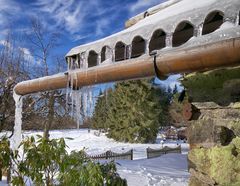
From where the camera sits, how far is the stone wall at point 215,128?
2748mm

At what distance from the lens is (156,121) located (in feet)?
81.3

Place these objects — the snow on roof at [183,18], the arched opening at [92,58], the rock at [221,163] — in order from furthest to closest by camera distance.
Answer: the arched opening at [92,58] → the rock at [221,163] → the snow on roof at [183,18]

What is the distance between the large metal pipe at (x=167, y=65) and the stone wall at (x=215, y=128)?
57cm

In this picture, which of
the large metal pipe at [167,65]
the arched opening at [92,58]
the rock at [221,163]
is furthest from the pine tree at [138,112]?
the rock at [221,163]

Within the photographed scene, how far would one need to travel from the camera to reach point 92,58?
3.67 metres

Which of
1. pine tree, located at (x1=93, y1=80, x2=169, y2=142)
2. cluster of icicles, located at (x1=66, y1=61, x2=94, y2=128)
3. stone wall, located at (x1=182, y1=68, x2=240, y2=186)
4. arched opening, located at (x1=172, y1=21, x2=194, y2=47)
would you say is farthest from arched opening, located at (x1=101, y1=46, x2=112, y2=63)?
pine tree, located at (x1=93, y1=80, x2=169, y2=142)

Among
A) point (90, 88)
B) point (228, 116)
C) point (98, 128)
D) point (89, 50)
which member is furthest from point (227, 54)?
point (98, 128)

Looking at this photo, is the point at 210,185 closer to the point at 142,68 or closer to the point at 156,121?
the point at 142,68

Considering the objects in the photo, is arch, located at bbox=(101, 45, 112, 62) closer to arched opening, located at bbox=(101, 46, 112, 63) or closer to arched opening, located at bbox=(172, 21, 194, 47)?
arched opening, located at bbox=(101, 46, 112, 63)

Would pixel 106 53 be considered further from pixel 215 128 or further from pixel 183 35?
pixel 215 128

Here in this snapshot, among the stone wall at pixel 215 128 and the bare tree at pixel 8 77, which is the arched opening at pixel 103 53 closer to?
the stone wall at pixel 215 128

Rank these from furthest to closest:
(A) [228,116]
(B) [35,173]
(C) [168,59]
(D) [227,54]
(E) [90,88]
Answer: (E) [90,88]
(B) [35,173]
(A) [228,116]
(C) [168,59]
(D) [227,54]

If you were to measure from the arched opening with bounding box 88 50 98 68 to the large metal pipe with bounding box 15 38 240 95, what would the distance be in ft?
0.59

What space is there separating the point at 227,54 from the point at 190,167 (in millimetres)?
1546
